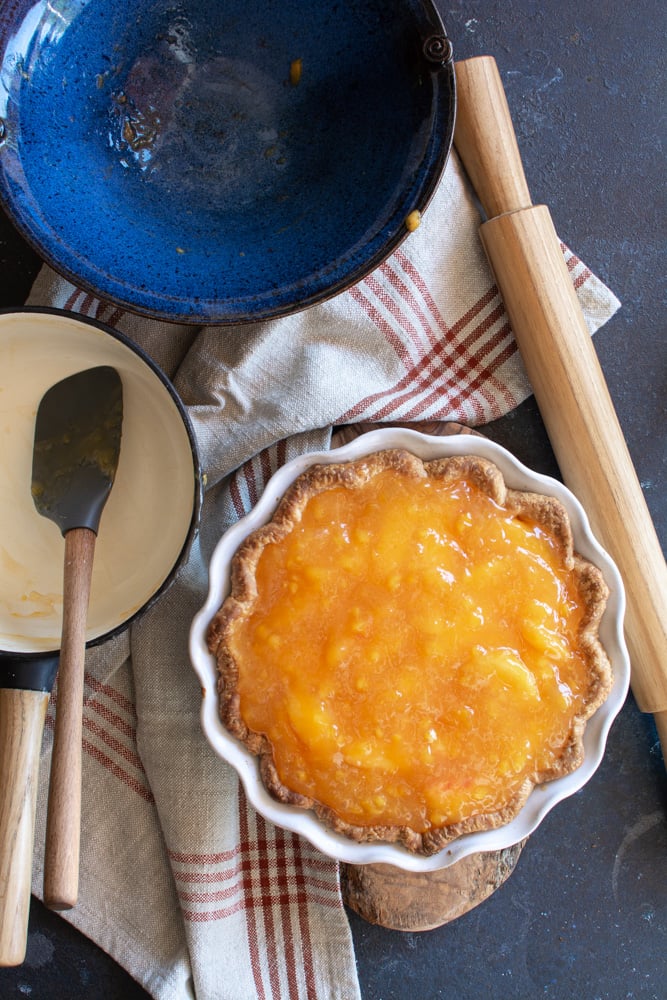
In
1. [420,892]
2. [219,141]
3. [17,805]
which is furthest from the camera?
[420,892]

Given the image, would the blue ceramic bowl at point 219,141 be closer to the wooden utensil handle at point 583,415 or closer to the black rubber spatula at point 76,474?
the black rubber spatula at point 76,474

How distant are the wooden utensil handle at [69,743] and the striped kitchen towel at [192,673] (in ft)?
0.96

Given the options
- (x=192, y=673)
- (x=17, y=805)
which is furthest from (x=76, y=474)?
(x=17, y=805)

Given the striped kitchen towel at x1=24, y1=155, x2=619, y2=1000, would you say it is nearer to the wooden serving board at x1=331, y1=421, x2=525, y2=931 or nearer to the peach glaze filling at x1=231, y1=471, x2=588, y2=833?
the wooden serving board at x1=331, y1=421, x2=525, y2=931

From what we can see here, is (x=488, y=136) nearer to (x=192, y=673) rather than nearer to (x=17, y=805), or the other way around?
(x=192, y=673)

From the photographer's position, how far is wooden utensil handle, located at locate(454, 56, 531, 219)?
1.90m

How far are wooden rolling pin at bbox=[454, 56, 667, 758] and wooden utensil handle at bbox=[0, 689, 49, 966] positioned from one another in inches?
48.8

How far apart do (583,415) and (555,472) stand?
6.7 inches

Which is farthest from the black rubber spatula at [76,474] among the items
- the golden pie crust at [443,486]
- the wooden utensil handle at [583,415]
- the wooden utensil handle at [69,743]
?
the wooden utensil handle at [583,415]

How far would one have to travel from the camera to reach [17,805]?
1.67m

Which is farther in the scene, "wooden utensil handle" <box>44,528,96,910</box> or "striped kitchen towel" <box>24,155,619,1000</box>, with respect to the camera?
"striped kitchen towel" <box>24,155,619,1000</box>

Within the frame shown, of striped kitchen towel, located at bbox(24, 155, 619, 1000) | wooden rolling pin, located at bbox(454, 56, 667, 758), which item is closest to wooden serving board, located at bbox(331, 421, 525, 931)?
striped kitchen towel, located at bbox(24, 155, 619, 1000)

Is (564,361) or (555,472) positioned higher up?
(564,361)

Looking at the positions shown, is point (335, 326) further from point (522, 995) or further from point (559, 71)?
point (522, 995)
